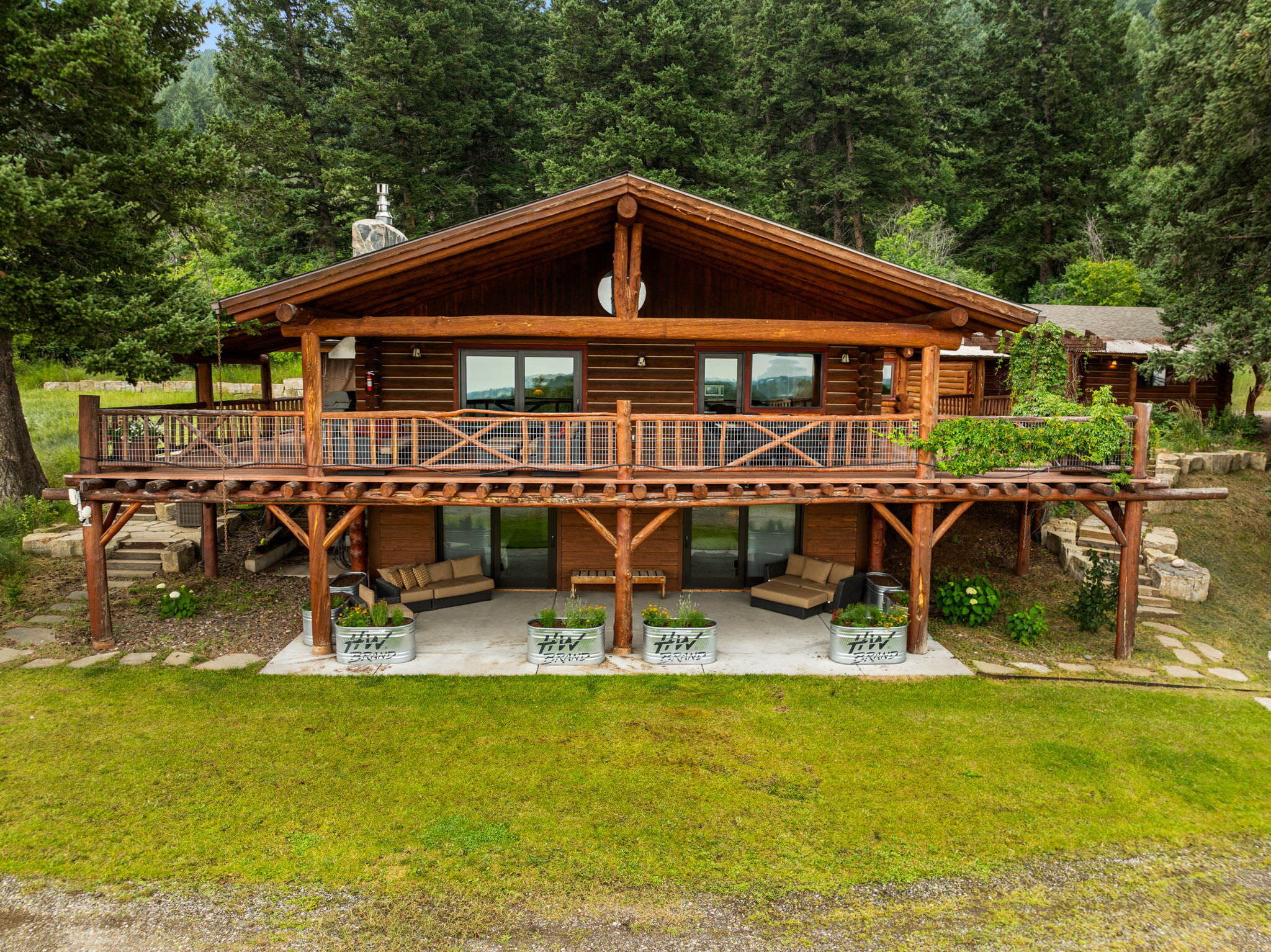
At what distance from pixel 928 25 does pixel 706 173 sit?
959 inches

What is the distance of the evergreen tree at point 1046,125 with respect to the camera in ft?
114

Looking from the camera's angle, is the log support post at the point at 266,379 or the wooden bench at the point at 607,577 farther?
the log support post at the point at 266,379

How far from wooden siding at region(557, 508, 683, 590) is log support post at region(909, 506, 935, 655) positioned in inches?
176

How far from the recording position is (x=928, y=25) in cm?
4288

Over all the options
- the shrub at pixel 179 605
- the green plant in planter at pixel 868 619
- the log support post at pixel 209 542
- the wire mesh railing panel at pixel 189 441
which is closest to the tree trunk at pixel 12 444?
the log support post at pixel 209 542

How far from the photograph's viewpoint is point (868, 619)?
11.4 m

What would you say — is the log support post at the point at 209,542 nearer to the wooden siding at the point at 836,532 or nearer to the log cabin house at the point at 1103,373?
the wooden siding at the point at 836,532

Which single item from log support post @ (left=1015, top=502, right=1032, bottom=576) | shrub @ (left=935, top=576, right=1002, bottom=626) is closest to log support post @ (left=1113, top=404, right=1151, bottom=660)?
shrub @ (left=935, top=576, right=1002, bottom=626)

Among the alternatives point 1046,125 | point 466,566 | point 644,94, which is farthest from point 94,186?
point 1046,125

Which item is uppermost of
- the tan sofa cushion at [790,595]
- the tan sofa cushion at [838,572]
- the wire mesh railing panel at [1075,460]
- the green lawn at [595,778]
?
the wire mesh railing panel at [1075,460]

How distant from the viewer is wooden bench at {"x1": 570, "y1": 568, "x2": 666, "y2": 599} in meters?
14.0

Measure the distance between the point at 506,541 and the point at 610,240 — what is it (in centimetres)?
589

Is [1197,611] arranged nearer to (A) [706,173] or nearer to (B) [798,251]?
(B) [798,251]

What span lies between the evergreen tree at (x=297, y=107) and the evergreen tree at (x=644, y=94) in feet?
28.5
